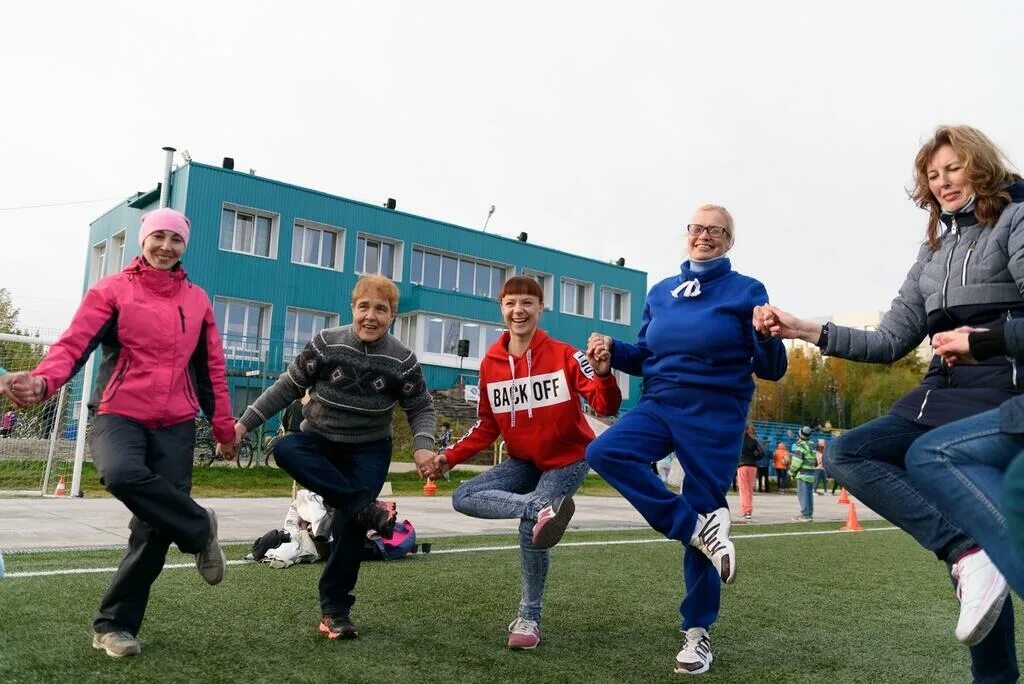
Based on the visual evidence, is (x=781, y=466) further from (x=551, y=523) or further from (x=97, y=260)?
(x=97, y=260)

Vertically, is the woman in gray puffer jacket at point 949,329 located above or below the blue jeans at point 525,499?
above

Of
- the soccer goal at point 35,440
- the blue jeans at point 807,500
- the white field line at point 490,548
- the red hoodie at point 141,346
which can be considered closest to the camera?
the red hoodie at point 141,346

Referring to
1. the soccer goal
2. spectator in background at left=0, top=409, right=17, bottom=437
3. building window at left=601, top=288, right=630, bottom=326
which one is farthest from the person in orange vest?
spectator in background at left=0, top=409, right=17, bottom=437

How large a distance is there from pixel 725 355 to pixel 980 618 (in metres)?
1.63

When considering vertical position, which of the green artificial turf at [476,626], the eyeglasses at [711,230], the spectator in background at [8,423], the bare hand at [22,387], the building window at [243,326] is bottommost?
the green artificial turf at [476,626]

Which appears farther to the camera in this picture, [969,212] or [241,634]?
[241,634]

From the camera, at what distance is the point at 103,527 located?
8.86 meters

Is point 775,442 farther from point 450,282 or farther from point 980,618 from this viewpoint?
point 980,618

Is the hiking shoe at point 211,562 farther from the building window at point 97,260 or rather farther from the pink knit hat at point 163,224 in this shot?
the building window at point 97,260

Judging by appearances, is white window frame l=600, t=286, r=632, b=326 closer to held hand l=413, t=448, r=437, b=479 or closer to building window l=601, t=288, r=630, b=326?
building window l=601, t=288, r=630, b=326

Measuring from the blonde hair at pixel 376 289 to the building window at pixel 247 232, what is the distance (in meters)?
25.6

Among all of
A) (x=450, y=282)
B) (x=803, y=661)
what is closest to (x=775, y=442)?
(x=450, y=282)

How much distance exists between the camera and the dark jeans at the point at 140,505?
3.61 meters

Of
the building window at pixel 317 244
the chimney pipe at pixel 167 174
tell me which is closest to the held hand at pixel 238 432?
the chimney pipe at pixel 167 174
